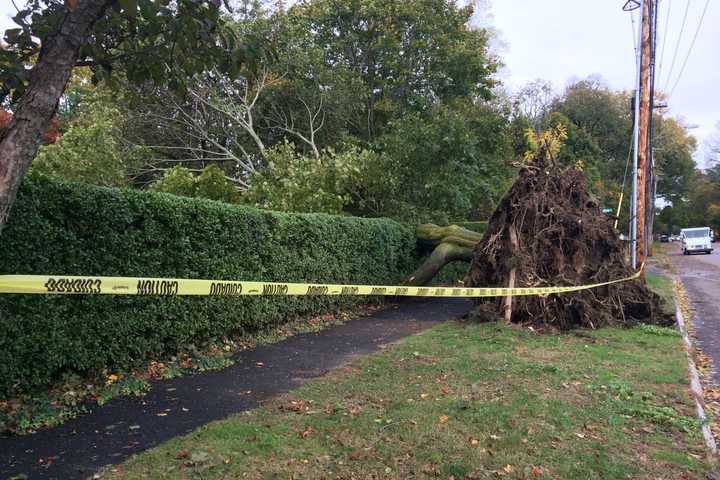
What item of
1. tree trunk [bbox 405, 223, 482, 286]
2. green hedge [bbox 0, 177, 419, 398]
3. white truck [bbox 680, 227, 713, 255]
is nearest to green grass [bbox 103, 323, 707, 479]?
green hedge [bbox 0, 177, 419, 398]

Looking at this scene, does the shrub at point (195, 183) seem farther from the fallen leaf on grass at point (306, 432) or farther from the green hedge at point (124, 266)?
the fallen leaf on grass at point (306, 432)

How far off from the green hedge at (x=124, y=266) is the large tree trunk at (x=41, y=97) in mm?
2444

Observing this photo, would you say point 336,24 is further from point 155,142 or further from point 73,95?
point 73,95

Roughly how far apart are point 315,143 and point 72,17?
17867 millimetres

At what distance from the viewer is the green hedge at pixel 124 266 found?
4.94 metres

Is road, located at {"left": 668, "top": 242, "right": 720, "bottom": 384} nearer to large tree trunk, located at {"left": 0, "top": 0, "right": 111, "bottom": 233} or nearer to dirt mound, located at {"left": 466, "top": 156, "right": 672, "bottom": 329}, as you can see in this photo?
dirt mound, located at {"left": 466, "top": 156, "right": 672, "bottom": 329}

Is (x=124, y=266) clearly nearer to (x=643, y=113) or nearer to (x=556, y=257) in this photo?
(x=556, y=257)

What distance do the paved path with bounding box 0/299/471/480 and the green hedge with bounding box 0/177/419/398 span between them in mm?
631

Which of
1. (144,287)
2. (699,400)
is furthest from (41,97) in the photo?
(699,400)

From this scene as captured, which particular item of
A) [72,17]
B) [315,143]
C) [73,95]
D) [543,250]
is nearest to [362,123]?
[315,143]

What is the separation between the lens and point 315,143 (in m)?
20.7

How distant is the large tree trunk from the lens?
8.95 feet

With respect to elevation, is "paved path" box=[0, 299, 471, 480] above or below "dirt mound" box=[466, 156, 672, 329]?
below

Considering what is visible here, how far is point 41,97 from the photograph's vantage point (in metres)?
2.81
